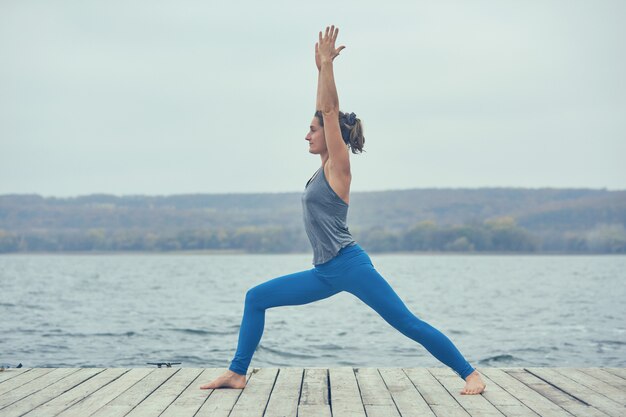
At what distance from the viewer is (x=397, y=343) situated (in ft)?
60.5

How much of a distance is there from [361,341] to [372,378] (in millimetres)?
13382

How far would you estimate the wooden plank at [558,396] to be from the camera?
4.97 m

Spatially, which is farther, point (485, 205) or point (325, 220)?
point (485, 205)

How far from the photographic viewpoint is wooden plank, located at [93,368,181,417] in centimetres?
499

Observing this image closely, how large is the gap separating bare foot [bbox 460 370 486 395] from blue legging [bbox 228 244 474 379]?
37mm

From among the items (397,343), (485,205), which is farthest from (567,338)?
(485,205)

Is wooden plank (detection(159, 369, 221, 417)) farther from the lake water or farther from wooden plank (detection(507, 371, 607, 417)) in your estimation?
the lake water

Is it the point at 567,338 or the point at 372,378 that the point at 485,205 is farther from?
the point at 372,378

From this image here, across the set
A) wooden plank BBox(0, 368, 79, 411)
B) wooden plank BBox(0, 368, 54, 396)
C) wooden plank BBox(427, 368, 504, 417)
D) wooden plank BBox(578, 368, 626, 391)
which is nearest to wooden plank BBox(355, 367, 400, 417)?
wooden plank BBox(427, 368, 504, 417)

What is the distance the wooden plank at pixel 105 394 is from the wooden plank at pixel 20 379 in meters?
0.67

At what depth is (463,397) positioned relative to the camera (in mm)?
5441

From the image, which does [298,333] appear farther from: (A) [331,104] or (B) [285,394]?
(A) [331,104]

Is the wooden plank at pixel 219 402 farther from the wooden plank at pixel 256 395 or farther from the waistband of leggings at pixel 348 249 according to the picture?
the waistband of leggings at pixel 348 249

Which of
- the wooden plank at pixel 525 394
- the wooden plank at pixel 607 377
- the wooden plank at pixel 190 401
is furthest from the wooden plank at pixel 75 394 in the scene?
the wooden plank at pixel 607 377
